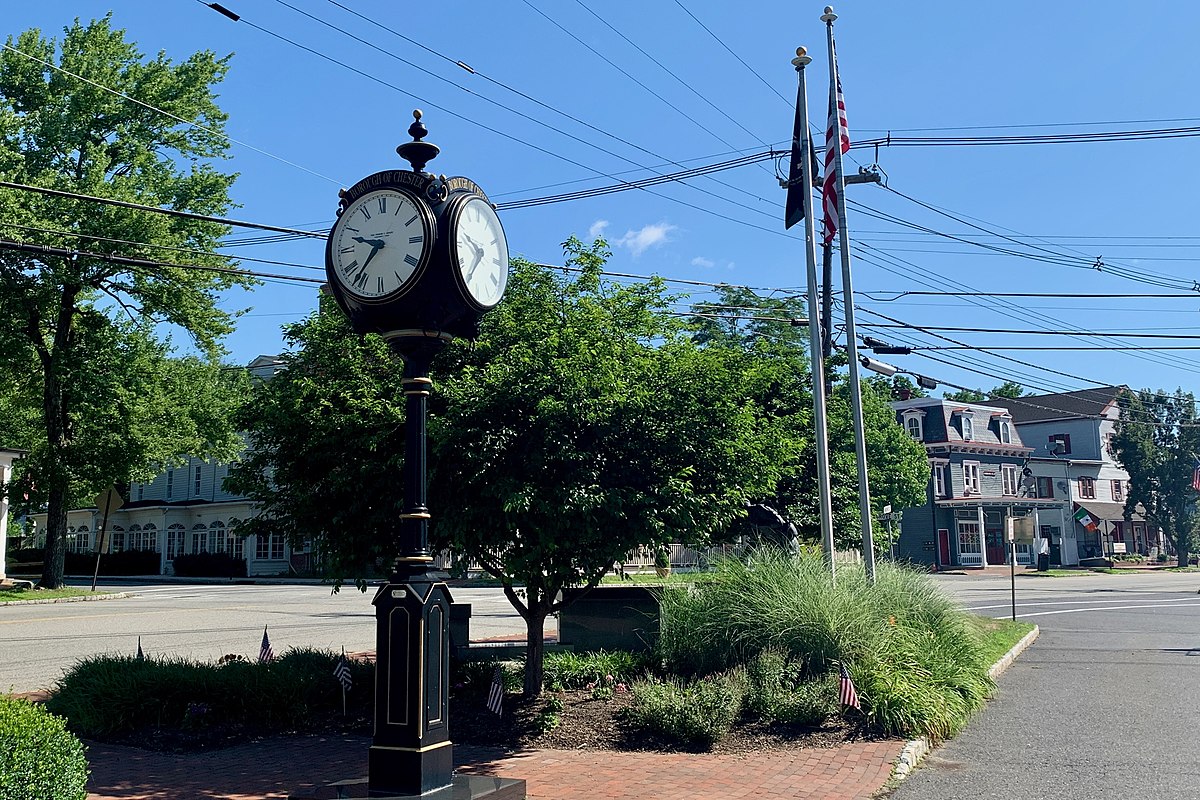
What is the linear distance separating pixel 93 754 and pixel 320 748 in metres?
1.86

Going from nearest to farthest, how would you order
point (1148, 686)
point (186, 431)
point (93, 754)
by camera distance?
point (93, 754)
point (1148, 686)
point (186, 431)

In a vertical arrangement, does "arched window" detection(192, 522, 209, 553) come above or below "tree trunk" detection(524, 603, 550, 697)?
above

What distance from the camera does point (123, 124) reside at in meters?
32.2

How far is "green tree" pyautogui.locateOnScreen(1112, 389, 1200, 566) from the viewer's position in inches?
2443

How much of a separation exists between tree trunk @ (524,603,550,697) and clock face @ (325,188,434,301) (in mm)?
4573

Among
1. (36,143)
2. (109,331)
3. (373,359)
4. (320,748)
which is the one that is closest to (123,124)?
(36,143)

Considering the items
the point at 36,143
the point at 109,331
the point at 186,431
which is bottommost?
the point at 186,431

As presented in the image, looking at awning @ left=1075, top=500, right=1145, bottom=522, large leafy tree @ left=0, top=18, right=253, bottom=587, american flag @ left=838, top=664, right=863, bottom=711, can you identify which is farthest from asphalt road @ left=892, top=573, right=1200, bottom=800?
awning @ left=1075, top=500, right=1145, bottom=522

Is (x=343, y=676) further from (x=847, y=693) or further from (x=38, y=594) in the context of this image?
(x=38, y=594)

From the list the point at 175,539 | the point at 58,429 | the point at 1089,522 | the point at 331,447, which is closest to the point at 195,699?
the point at 331,447

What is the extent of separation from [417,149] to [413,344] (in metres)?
1.28

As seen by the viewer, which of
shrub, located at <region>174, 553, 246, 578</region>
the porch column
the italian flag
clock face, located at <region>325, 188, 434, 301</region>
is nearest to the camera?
clock face, located at <region>325, 188, 434, 301</region>

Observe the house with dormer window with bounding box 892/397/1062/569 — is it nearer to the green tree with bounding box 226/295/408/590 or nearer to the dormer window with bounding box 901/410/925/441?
the dormer window with bounding box 901/410/925/441

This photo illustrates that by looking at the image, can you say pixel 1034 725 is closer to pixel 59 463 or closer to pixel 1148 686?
pixel 1148 686
